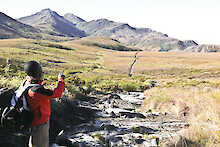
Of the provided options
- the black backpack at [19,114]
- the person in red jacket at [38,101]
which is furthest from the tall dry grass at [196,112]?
the black backpack at [19,114]

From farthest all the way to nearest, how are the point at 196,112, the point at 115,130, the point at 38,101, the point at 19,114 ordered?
the point at 196,112 → the point at 115,130 → the point at 38,101 → the point at 19,114

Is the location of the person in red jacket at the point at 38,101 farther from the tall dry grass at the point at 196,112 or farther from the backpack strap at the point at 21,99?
the tall dry grass at the point at 196,112

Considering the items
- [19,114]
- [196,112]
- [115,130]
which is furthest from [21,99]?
[196,112]

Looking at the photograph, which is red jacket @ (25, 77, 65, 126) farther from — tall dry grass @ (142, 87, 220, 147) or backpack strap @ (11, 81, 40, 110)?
tall dry grass @ (142, 87, 220, 147)

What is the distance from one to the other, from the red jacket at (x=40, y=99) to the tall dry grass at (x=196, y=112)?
303 cm

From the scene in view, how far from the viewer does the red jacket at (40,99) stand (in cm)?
423

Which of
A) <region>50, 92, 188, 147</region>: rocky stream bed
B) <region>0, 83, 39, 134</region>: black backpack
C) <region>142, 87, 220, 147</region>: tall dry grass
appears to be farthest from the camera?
<region>50, 92, 188, 147</region>: rocky stream bed

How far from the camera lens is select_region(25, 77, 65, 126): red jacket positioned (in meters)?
4.23

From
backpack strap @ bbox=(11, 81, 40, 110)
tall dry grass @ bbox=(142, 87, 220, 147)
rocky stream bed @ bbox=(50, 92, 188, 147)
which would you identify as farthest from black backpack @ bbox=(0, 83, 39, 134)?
Answer: rocky stream bed @ bbox=(50, 92, 188, 147)

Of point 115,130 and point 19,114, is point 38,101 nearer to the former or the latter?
point 19,114

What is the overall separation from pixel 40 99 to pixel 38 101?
50mm

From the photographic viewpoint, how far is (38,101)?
4312 mm

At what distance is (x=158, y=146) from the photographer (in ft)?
20.7

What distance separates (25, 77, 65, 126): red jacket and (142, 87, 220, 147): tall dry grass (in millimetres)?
3033
